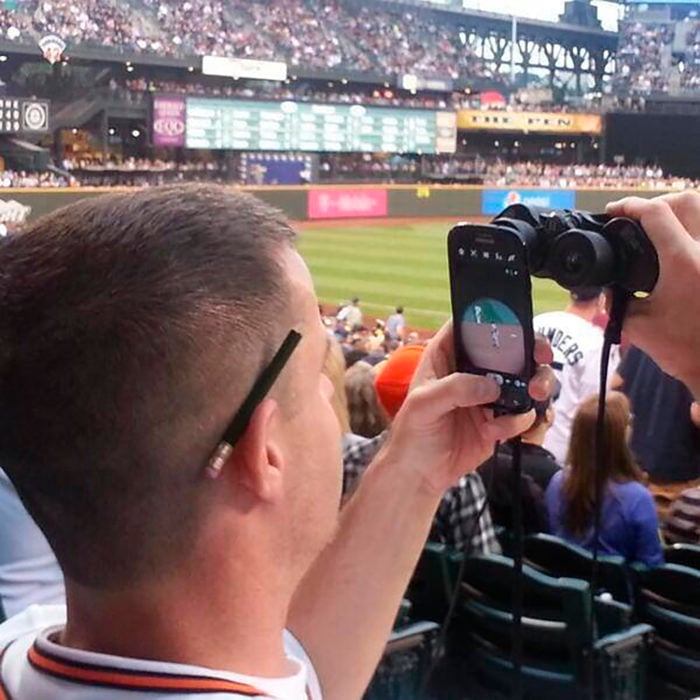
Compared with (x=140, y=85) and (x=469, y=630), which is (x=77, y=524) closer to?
(x=469, y=630)

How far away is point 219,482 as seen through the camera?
0.90 metres

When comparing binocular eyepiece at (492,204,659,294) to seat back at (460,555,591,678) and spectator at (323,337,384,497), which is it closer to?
seat back at (460,555,591,678)

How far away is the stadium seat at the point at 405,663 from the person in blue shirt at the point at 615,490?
0.60m

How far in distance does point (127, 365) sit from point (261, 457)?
13 cm

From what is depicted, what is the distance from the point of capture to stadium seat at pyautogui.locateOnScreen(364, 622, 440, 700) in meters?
2.59

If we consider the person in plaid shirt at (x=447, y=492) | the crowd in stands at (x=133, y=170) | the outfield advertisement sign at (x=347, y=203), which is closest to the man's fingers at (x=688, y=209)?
the person in plaid shirt at (x=447, y=492)

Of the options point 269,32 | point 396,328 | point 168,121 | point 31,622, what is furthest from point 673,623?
point 269,32

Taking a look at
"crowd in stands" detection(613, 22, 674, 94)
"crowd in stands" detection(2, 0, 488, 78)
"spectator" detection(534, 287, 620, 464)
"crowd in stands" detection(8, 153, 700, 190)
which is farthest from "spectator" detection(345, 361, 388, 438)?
"crowd in stands" detection(613, 22, 674, 94)

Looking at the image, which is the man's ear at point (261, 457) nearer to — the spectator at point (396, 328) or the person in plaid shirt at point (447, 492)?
the person in plaid shirt at point (447, 492)

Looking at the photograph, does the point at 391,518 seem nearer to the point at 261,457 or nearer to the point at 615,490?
the point at 261,457

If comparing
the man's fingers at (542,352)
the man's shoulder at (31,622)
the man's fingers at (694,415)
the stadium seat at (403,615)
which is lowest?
the stadium seat at (403,615)

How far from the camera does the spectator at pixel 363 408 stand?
3582 millimetres

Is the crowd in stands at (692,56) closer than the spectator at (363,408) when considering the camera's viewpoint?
No

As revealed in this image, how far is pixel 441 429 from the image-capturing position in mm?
1404
